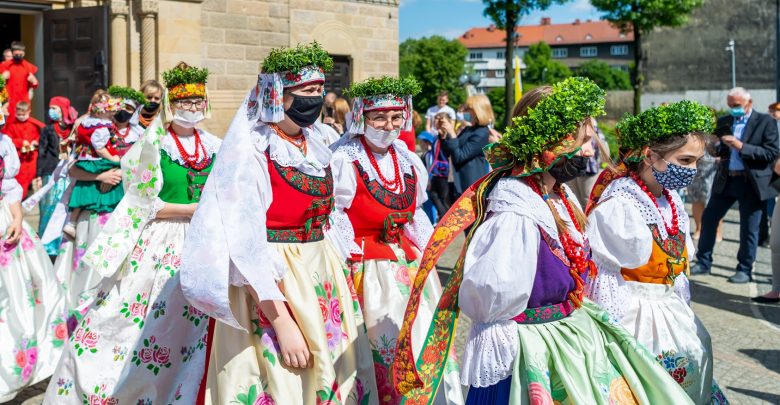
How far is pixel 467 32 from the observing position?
139250mm

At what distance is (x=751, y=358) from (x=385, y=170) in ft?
10.3

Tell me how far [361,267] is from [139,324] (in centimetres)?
128

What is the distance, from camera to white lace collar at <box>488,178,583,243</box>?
301 centimetres

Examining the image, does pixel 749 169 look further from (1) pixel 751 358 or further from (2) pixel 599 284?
(2) pixel 599 284

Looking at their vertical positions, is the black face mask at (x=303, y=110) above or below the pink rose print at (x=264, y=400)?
above

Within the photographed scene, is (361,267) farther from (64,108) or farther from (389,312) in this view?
(64,108)

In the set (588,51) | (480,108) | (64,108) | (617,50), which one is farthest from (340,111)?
(588,51)

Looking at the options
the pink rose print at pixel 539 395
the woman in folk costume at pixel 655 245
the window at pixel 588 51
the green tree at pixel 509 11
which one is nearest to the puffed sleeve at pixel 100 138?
the woman in folk costume at pixel 655 245

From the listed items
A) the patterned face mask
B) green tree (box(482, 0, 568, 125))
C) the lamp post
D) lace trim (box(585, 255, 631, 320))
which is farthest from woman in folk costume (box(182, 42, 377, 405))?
the lamp post

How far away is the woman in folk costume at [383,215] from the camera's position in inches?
169

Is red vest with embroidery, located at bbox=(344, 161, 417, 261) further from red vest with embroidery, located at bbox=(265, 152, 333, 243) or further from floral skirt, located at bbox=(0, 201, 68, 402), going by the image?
floral skirt, located at bbox=(0, 201, 68, 402)

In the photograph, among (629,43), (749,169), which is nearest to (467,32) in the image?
Answer: (629,43)

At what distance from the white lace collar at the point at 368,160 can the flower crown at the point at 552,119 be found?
5.04 feet

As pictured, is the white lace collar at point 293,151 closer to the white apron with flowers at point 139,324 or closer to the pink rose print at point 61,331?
the white apron with flowers at point 139,324
